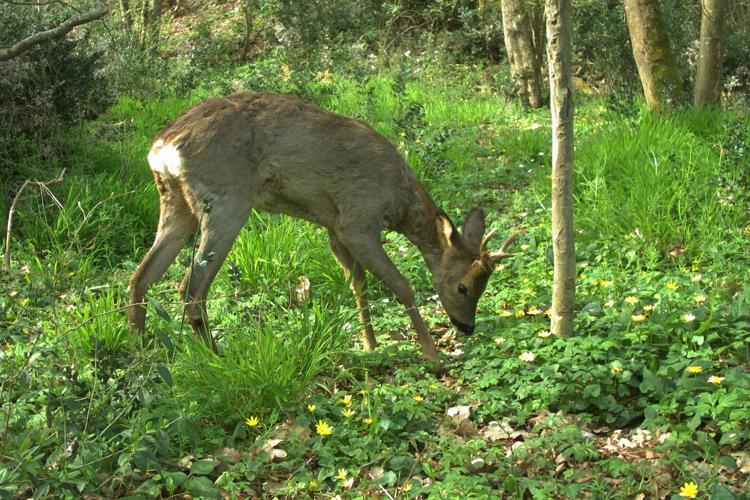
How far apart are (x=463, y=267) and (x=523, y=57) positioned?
20.4 ft

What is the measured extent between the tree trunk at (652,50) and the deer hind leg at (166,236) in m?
5.29

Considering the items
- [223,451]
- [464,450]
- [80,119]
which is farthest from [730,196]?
[80,119]

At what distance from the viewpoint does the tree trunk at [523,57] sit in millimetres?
11219

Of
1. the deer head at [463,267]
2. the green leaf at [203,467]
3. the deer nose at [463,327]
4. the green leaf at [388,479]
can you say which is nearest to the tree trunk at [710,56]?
the deer head at [463,267]

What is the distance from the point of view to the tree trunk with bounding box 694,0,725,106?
27.7ft

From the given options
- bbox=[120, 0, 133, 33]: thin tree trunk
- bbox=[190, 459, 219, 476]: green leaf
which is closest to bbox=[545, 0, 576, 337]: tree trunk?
bbox=[190, 459, 219, 476]: green leaf

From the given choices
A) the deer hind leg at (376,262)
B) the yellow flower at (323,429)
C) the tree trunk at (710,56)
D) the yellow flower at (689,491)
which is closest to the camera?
the yellow flower at (689,491)

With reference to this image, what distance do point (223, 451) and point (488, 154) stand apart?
5.54m

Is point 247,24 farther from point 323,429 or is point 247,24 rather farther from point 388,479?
point 388,479

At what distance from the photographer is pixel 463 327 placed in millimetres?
5480

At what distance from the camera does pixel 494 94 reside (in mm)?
12258

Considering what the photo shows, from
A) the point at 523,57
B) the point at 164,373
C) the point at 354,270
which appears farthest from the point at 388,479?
the point at 523,57

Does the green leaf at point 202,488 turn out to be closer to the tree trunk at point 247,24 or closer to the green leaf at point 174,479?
the green leaf at point 174,479

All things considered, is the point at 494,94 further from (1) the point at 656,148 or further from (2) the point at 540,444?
(2) the point at 540,444
